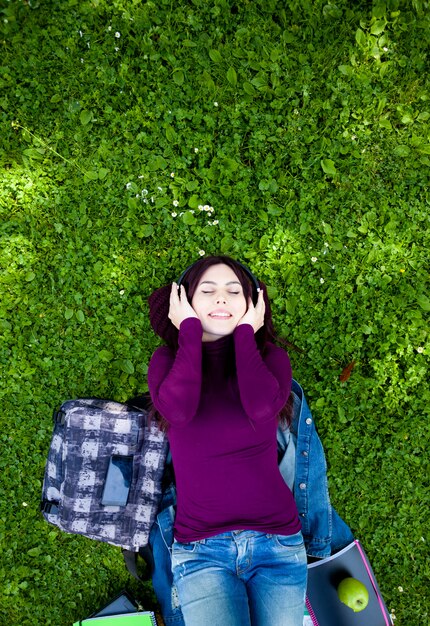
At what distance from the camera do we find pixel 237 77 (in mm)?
4359

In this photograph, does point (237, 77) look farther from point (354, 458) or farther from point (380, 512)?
point (380, 512)

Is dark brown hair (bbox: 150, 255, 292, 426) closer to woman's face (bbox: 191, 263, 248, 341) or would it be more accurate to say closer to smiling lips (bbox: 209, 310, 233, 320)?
woman's face (bbox: 191, 263, 248, 341)

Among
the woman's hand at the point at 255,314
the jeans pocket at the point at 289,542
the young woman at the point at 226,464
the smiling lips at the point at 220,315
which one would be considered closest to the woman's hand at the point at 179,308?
the young woman at the point at 226,464

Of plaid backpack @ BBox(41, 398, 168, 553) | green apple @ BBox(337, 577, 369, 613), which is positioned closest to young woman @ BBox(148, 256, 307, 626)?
plaid backpack @ BBox(41, 398, 168, 553)

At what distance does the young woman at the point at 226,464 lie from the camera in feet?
10.6

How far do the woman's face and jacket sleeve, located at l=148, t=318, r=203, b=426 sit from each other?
0.30 ft

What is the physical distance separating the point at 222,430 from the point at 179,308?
83cm

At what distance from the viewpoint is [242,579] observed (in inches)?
133

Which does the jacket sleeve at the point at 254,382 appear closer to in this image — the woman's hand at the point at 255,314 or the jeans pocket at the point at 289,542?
the woman's hand at the point at 255,314

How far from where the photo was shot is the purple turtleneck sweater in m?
3.23

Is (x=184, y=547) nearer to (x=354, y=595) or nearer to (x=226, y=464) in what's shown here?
(x=226, y=464)

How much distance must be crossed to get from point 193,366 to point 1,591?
103 inches

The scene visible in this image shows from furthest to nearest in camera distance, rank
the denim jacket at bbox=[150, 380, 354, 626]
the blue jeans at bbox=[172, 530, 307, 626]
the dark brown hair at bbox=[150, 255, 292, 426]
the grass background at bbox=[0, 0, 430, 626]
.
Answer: the grass background at bbox=[0, 0, 430, 626]
the denim jacket at bbox=[150, 380, 354, 626]
the dark brown hair at bbox=[150, 255, 292, 426]
the blue jeans at bbox=[172, 530, 307, 626]

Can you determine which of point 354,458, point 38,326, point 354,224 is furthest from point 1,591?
point 354,224
